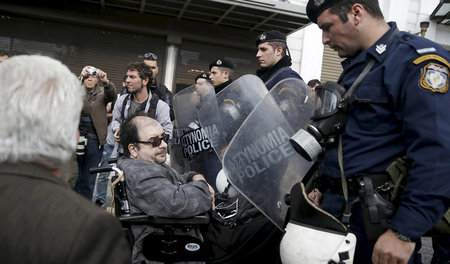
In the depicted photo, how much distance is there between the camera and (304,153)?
1.80 meters

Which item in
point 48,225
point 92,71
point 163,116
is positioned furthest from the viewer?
point 92,71

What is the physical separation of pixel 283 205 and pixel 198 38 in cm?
780

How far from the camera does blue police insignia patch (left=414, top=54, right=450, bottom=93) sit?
1.54m

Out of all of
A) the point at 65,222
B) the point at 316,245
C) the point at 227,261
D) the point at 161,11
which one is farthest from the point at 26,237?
the point at 161,11

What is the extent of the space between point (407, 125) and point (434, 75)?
0.20m

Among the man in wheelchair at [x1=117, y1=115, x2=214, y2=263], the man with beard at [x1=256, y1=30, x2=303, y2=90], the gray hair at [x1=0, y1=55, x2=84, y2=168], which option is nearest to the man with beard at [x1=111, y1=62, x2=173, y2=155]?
the man with beard at [x1=256, y1=30, x2=303, y2=90]

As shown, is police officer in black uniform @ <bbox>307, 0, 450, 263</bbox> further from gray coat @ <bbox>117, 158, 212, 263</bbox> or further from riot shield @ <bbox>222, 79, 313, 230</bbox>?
gray coat @ <bbox>117, 158, 212, 263</bbox>

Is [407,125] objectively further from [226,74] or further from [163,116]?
[226,74]

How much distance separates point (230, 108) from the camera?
2879 mm

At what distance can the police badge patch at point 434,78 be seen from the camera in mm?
1541

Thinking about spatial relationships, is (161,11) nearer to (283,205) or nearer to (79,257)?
(283,205)

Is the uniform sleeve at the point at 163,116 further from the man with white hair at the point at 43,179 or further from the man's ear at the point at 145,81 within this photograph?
the man with white hair at the point at 43,179

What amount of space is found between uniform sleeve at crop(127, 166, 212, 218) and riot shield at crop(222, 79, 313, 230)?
425 mm

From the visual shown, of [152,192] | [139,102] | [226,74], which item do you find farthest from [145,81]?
[152,192]
